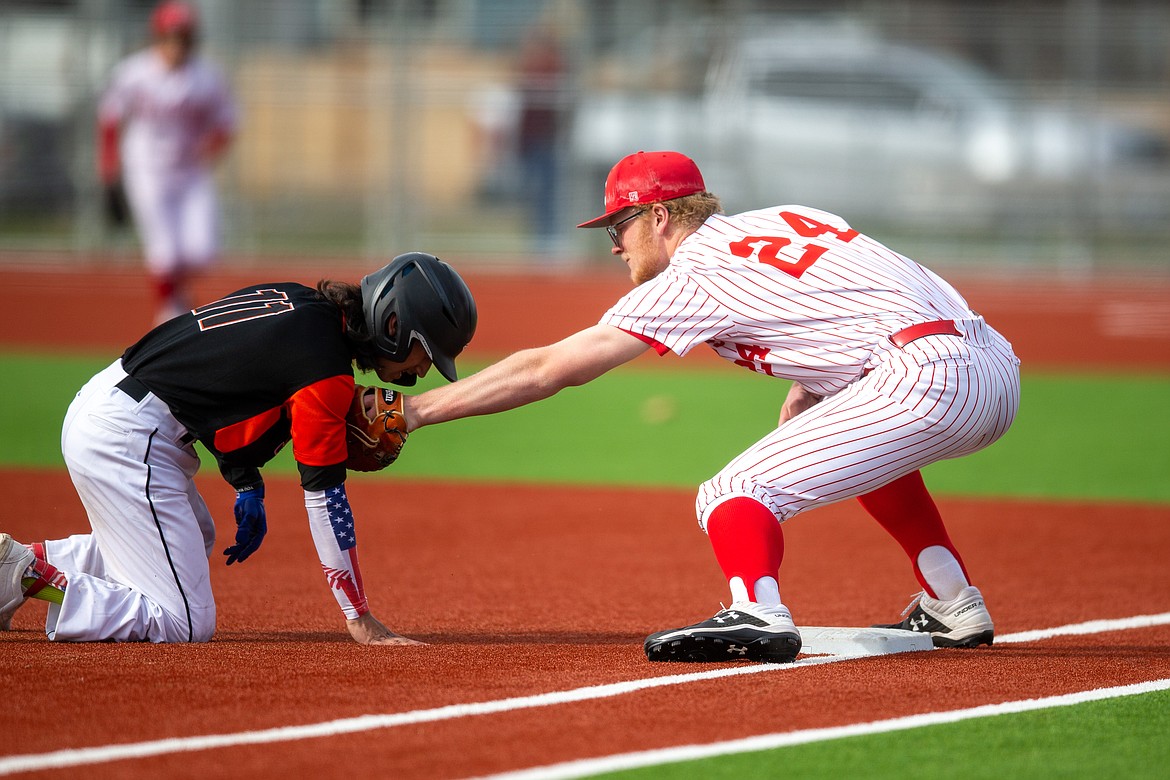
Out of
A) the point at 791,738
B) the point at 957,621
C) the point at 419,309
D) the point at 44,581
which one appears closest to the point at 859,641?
the point at 957,621

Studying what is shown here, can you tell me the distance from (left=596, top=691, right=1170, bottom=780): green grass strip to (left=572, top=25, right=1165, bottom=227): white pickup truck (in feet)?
56.8

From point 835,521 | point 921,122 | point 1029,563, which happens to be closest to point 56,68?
point 921,122

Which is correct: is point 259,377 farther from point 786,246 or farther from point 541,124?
point 541,124

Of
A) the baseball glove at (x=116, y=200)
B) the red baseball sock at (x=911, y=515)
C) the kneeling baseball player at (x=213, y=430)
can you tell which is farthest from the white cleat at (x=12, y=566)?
the baseball glove at (x=116, y=200)

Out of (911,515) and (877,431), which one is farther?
(911,515)

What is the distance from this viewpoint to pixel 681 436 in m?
11.2

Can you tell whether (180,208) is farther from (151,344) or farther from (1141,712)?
(1141,712)

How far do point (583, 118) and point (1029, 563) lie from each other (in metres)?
15.1

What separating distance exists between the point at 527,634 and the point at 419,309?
4.07 feet

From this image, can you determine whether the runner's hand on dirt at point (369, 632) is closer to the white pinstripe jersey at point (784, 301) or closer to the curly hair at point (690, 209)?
the white pinstripe jersey at point (784, 301)

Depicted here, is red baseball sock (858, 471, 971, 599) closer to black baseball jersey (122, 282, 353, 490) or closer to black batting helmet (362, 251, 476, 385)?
black batting helmet (362, 251, 476, 385)

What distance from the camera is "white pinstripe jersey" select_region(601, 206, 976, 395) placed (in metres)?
4.67

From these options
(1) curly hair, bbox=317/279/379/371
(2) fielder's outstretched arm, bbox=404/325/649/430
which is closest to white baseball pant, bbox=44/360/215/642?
(1) curly hair, bbox=317/279/379/371

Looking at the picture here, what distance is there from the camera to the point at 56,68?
70.6 ft
